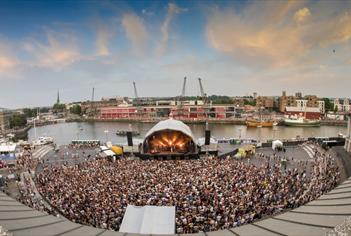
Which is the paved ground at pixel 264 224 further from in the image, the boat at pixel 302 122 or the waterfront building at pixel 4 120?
the waterfront building at pixel 4 120

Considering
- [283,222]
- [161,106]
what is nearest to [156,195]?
[283,222]

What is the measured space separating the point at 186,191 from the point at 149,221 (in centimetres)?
512

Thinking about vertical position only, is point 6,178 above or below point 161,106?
below

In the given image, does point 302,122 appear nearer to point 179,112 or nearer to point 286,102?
point 286,102

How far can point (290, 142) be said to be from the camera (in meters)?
30.4

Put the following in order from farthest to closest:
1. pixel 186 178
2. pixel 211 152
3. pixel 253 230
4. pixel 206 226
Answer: pixel 211 152, pixel 186 178, pixel 206 226, pixel 253 230

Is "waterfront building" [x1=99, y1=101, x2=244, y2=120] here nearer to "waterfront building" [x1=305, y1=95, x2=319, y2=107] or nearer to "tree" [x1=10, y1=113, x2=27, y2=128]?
"waterfront building" [x1=305, y1=95, x2=319, y2=107]

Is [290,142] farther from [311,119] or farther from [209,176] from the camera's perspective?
[311,119]

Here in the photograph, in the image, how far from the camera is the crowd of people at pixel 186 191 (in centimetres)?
1082

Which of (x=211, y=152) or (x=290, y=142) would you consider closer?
(x=211, y=152)

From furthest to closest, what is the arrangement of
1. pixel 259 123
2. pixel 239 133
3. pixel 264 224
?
pixel 259 123, pixel 239 133, pixel 264 224

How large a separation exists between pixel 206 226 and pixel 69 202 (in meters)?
6.74

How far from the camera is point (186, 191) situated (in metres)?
12.8

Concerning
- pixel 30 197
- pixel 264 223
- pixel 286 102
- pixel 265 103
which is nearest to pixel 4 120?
pixel 30 197
